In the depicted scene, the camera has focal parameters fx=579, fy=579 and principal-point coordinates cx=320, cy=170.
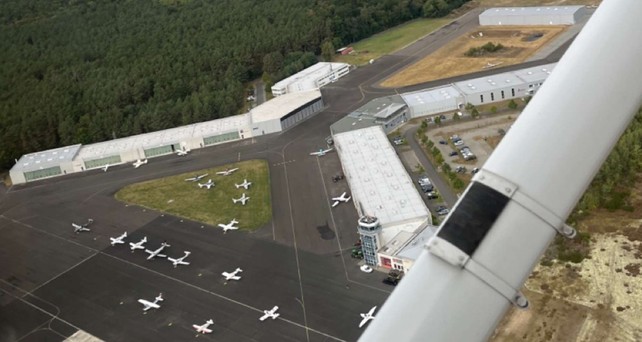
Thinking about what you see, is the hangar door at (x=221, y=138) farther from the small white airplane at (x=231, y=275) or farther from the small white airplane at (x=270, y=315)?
the small white airplane at (x=270, y=315)

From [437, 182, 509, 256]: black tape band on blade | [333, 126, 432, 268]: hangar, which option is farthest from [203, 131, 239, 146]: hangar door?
[437, 182, 509, 256]: black tape band on blade

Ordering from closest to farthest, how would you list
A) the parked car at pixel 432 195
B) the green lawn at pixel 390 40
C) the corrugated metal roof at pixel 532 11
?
the parked car at pixel 432 195 → the corrugated metal roof at pixel 532 11 → the green lawn at pixel 390 40

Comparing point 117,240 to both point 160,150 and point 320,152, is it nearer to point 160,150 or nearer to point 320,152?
point 160,150

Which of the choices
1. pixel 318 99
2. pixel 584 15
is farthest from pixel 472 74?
pixel 584 15

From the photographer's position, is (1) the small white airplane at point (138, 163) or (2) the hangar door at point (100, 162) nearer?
(1) the small white airplane at point (138, 163)

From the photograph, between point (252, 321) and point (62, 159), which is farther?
point (62, 159)

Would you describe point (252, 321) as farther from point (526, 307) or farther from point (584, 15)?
point (584, 15)

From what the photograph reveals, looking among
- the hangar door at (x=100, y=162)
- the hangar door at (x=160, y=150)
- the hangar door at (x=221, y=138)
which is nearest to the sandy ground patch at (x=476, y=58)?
the hangar door at (x=221, y=138)
